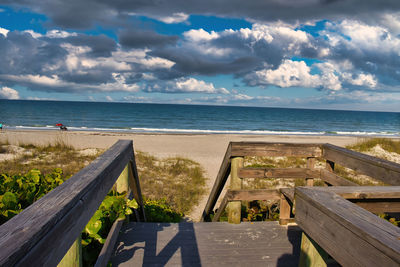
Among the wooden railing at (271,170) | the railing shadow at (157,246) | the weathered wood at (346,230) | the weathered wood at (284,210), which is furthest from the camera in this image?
the weathered wood at (284,210)

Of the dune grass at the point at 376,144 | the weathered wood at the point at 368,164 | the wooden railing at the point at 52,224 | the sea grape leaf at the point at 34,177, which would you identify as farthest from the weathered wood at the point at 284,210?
the dune grass at the point at 376,144

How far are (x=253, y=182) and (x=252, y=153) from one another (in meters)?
5.99

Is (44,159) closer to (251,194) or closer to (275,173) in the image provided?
(251,194)

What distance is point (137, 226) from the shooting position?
3.69m

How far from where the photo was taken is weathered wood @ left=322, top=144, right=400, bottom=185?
2588 millimetres

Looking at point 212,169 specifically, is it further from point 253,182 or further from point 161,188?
point 161,188

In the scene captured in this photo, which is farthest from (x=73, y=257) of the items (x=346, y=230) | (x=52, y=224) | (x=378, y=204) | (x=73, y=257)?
(x=378, y=204)

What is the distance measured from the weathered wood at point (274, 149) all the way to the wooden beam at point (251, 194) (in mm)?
483

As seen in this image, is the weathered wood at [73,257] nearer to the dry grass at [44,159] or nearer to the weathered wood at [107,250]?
the weathered wood at [107,250]

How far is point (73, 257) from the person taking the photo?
4.21 feet

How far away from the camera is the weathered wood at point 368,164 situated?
8.49 feet

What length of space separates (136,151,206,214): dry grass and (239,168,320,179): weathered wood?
12.0 ft

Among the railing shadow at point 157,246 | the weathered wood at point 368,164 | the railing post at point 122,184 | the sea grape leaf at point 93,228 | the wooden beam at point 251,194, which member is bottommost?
the railing shadow at point 157,246

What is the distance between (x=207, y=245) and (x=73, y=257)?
7.44 feet
